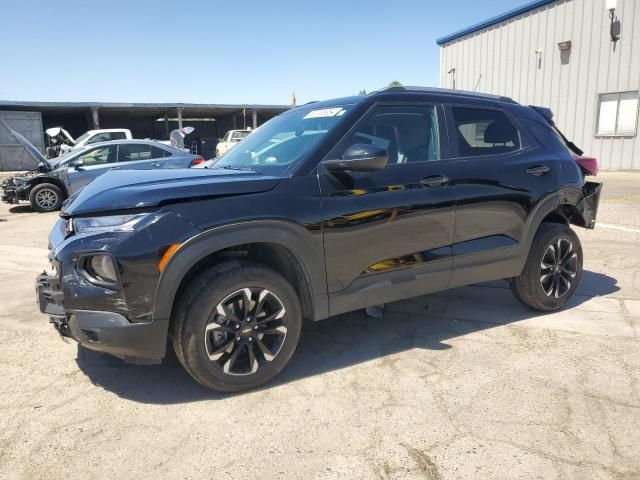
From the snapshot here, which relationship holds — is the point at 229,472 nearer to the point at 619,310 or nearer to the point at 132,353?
the point at 132,353

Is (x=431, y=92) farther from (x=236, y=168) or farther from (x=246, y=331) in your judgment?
(x=246, y=331)

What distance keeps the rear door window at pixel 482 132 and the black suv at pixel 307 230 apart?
13 millimetres

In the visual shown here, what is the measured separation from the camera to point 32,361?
3.58 m

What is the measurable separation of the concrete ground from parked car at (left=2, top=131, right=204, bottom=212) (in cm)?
741

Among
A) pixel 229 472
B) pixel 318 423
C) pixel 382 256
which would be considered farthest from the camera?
pixel 382 256

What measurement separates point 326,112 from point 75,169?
9.36 meters

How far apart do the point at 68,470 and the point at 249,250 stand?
1501mm

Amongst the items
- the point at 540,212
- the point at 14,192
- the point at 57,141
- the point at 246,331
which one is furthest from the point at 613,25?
the point at 57,141

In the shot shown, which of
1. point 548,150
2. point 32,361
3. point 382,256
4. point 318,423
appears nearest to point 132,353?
point 318,423

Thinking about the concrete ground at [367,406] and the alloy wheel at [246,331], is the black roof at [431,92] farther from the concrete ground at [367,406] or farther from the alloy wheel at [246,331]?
the concrete ground at [367,406]

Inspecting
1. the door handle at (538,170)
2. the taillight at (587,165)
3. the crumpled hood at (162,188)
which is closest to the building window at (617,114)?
the taillight at (587,165)

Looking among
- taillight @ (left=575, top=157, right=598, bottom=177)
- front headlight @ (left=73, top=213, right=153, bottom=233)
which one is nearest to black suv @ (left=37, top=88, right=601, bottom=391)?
front headlight @ (left=73, top=213, right=153, bottom=233)

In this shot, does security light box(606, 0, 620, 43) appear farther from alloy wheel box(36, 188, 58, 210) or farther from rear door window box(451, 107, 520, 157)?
alloy wheel box(36, 188, 58, 210)

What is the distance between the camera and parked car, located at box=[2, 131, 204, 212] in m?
11.2
